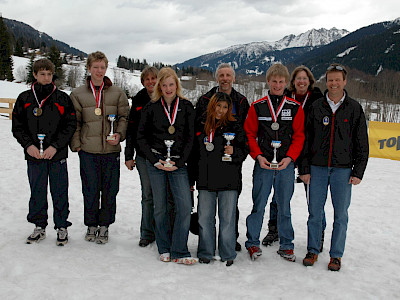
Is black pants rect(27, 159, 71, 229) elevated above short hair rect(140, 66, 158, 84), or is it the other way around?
short hair rect(140, 66, 158, 84)

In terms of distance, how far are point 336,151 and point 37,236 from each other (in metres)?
3.66

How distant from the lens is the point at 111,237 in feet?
14.5

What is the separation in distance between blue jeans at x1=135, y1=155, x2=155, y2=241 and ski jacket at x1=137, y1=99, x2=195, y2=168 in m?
0.45

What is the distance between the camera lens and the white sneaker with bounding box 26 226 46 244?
394 cm

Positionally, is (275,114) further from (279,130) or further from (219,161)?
(219,161)

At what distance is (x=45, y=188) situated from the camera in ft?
13.0

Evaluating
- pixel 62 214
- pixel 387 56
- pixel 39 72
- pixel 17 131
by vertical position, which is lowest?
pixel 62 214

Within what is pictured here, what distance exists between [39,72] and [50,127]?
2.12 feet

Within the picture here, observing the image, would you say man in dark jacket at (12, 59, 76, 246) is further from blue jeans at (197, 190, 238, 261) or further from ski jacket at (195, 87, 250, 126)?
blue jeans at (197, 190, 238, 261)

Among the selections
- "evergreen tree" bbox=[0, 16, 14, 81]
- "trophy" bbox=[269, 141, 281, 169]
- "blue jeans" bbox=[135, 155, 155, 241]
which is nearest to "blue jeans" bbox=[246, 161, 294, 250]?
"trophy" bbox=[269, 141, 281, 169]

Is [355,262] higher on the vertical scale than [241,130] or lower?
lower

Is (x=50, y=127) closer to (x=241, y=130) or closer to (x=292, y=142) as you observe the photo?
(x=241, y=130)

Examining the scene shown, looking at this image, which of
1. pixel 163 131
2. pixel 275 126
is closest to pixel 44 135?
pixel 163 131

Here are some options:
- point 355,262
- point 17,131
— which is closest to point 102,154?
point 17,131
